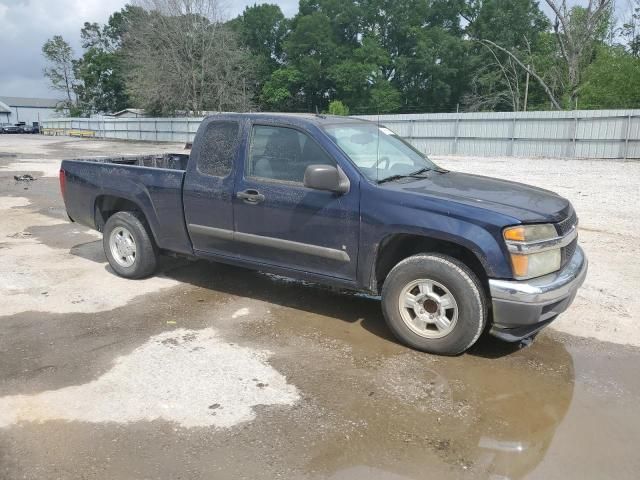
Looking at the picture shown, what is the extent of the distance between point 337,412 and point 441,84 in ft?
200

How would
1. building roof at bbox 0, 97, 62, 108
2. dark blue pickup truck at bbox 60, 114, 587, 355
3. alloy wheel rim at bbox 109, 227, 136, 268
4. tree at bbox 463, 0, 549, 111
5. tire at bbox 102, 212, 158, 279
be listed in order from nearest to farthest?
dark blue pickup truck at bbox 60, 114, 587, 355, tire at bbox 102, 212, 158, 279, alloy wheel rim at bbox 109, 227, 136, 268, tree at bbox 463, 0, 549, 111, building roof at bbox 0, 97, 62, 108

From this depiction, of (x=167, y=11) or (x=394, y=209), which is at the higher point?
(x=167, y=11)

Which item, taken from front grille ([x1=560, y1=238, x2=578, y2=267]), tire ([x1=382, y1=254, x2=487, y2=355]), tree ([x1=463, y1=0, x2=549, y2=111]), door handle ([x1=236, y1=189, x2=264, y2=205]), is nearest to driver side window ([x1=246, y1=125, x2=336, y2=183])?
door handle ([x1=236, y1=189, x2=264, y2=205])

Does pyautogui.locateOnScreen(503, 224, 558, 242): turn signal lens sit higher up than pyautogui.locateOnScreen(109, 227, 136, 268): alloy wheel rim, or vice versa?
pyautogui.locateOnScreen(503, 224, 558, 242): turn signal lens

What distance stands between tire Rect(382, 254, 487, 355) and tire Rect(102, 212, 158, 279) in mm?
2888

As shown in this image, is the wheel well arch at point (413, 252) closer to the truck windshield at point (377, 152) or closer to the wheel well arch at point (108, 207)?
the truck windshield at point (377, 152)

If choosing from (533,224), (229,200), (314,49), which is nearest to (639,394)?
(533,224)

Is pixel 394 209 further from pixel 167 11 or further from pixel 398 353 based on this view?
pixel 167 11

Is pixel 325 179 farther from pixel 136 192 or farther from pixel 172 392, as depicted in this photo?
pixel 136 192

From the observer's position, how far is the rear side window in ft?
16.9

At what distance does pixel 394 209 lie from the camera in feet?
13.8

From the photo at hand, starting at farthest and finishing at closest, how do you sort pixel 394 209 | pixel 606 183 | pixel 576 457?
pixel 606 183 → pixel 394 209 → pixel 576 457

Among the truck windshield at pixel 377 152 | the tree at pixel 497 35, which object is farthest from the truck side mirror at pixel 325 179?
the tree at pixel 497 35

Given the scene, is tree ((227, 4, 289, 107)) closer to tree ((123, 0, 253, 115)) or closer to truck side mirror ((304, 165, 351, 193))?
tree ((123, 0, 253, 115))
